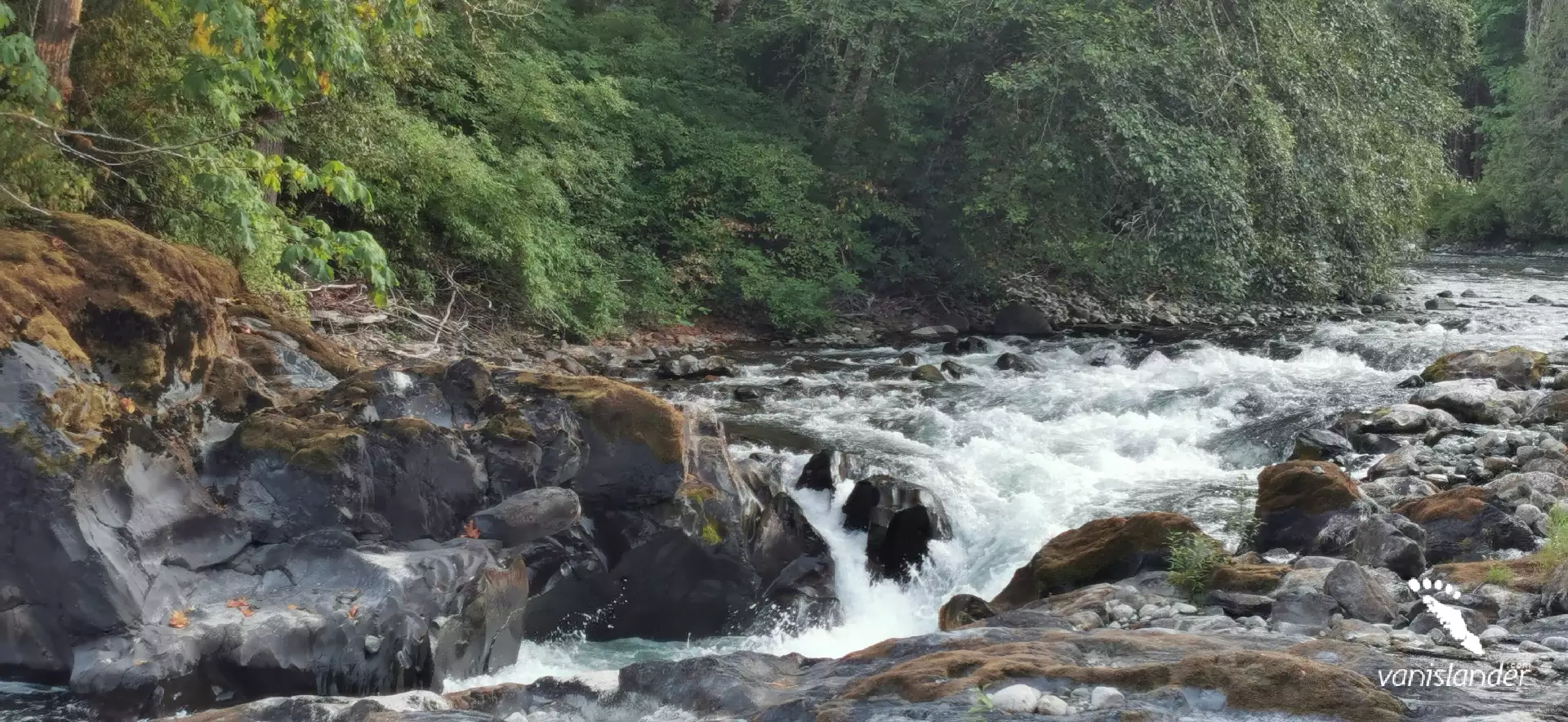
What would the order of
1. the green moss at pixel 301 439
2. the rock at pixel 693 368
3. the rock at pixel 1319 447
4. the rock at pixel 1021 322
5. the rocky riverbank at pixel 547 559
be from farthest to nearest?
the rock at pixel 1021 322, the rock at pixel 693 368, the rock at pixel 1319 447, the green moss at pixel 301 439, the rocky riverbank at pixel 547 559

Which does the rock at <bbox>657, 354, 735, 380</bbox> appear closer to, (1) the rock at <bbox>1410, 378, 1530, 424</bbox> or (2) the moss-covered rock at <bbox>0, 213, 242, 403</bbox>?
(2) the moss-covered rock at <bbox>0, 213, 242, 403</bbox>

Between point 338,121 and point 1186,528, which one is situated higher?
point 338,121

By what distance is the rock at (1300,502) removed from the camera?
727 cm

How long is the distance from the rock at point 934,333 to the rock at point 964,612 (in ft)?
35.1

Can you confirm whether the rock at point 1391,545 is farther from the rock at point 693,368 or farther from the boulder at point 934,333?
the boulder at point 934,333

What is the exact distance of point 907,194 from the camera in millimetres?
18625

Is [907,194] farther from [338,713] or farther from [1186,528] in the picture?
[338,713]

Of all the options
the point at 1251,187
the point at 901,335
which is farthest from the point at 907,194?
the point at 1251,187

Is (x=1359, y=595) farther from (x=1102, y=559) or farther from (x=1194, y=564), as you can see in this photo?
(x=1102, y=559)

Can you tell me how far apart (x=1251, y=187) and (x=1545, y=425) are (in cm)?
662

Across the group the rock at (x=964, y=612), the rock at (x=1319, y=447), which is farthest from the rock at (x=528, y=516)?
the rock at (x=1319, y=447)

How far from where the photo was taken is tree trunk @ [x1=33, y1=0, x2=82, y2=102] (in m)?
7.55

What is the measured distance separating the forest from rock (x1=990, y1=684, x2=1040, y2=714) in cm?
875

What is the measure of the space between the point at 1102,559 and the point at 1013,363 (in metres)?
7.73
